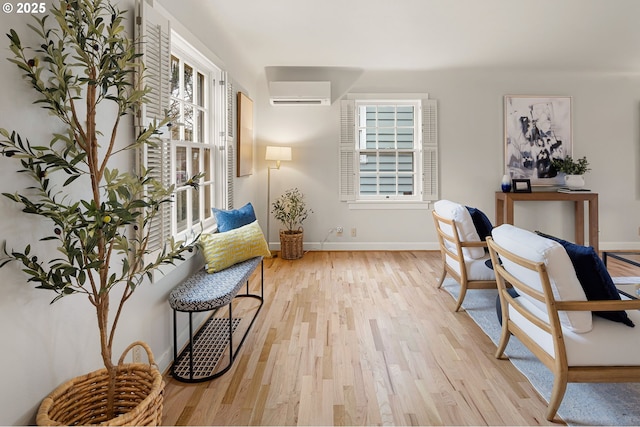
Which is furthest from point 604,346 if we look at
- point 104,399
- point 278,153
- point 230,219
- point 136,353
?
point 278,153

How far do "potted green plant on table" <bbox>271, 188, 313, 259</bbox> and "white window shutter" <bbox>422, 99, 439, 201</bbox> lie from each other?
70.4 inches

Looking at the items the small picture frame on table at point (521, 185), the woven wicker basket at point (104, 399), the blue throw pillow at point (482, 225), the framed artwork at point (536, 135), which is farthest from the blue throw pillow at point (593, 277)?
the framed artwork at point (536, 135)

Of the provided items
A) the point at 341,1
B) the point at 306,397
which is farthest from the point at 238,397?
the point at 341,1

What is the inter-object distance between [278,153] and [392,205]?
73.3 inches

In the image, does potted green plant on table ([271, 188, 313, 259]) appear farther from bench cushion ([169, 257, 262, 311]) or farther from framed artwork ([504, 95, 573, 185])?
framed artwork ([504, 95, 573, 185])

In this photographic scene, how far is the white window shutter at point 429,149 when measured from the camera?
534 centimetres

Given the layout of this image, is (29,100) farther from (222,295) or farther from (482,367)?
(482,367)

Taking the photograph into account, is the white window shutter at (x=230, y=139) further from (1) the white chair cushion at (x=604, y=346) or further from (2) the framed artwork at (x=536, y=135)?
(2) the framed artwork at (x=536, y=135)

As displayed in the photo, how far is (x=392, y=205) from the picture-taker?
17.9ft

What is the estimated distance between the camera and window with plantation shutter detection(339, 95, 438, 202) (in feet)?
17.6

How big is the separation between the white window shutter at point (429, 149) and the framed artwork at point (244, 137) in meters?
2.54

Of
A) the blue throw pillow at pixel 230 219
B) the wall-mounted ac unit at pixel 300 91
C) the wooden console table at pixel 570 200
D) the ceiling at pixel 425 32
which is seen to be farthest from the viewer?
the wall-mounted ac unit at pixel 300 91

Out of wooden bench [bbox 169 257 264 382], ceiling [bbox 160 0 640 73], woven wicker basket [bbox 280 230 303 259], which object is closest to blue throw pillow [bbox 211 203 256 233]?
wooden bench [bbox 169 257 264 382]

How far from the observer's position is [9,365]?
118 centimetres
